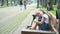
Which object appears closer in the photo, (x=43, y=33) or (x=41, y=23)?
(x=43, y=33)

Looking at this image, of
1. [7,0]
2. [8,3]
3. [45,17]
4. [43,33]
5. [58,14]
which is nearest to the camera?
[58,14]

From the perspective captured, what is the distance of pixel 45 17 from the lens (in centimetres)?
586

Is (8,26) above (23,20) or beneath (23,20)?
above

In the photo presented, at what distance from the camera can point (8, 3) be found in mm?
62375

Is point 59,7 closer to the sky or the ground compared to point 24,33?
closer to the sky

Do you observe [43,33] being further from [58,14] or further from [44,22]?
[58,14]

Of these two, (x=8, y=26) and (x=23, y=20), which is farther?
(x=23, y=20)

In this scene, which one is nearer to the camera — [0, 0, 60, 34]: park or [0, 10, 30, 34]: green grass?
[0, 0, 60, 34]: park

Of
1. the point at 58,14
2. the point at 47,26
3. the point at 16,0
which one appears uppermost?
the point at 58,14

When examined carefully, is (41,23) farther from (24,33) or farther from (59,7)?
(59,7)

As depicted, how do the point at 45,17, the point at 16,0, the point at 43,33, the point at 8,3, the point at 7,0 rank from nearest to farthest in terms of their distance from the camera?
the point at 43,33 → the point at 45,17 → the point at 7,0 → the point at 8,3 → the point at 16,0

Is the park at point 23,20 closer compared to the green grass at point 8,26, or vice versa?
the park at point 23,20

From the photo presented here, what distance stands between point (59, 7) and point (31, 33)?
1.71 metres

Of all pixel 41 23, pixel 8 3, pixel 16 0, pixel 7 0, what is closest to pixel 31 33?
pixel 41 23
